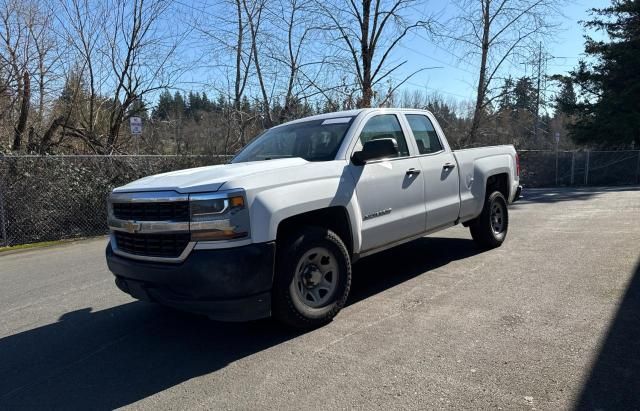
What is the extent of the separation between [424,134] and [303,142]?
5.56 ft

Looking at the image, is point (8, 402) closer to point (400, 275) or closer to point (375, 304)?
point (375, 304)

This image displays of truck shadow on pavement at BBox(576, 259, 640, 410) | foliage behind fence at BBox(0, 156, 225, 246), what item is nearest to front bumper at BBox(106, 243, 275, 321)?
truck shadow on pavement at BBox(576, 259, 640, 410)

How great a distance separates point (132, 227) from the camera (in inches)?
160

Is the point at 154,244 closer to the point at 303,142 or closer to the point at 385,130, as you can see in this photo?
the point at 303,142

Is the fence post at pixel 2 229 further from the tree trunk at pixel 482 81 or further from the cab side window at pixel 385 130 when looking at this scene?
the tree trunk at pixel 482 81

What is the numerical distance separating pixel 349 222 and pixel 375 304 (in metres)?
0.96

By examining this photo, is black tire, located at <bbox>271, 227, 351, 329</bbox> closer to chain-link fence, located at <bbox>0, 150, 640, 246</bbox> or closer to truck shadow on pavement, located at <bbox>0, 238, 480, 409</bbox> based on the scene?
truck shadow on pavement, located at <bbox>0, 238, 480, 409</bbox>

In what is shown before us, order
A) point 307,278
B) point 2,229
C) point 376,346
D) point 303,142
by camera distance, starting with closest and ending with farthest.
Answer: point 376,346
point 307,278
point 303,142
point 2,229

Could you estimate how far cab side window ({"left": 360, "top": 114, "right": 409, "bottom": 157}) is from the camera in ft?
16.8

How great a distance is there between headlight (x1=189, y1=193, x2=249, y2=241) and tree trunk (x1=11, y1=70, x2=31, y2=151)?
1086 cm

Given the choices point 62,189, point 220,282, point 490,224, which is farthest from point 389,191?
point 62,189

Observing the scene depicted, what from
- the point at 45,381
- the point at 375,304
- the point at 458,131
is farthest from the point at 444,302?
the point at 458,131

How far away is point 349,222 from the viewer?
4582 mm

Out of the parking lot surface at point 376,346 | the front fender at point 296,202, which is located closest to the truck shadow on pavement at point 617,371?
the parking lot surface at point 376,346
